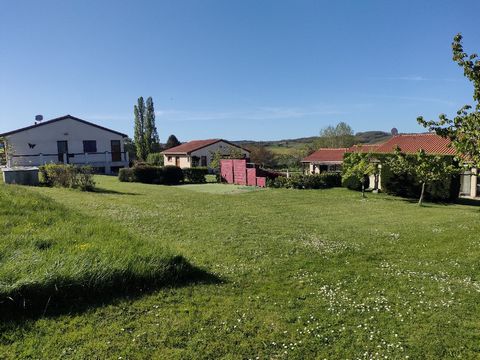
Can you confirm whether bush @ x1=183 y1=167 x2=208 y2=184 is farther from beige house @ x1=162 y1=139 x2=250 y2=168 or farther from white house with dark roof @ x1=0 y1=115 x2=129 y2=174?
beige house @ x1=162 y1=139 x2=250 y2=168

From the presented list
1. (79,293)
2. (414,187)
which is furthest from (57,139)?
(79,293)

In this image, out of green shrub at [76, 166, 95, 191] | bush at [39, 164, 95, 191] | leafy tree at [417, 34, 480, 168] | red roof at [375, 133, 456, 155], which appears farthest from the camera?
red roof at [375, 133, 456, 155]

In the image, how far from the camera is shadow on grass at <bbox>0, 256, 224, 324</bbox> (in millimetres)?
4621

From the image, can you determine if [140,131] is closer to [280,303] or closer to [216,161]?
[216,161]

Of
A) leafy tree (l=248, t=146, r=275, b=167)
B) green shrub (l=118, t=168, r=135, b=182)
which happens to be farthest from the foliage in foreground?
leafy tree (l=248, t=146, r=275, b=167)

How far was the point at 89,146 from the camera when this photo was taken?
39094 millimetres

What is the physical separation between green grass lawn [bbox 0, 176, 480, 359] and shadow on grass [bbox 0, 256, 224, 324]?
0.08 meters

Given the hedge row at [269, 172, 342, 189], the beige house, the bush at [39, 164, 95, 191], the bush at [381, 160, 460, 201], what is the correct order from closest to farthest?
the bush at [39, 164, 95, 191] < the bush at [381, 160, 460, 201] < the hedge row at [269, 172, 342, 189] < the beige house

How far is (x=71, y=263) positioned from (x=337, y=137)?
6698 centimetres

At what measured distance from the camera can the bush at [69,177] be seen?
2105 centimetres

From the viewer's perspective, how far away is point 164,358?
3.98m

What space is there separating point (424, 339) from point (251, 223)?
27.1 feet

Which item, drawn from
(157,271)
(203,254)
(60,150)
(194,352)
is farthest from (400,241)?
(60,150)

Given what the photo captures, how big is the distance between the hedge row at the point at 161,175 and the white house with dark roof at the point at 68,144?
9039 mm
